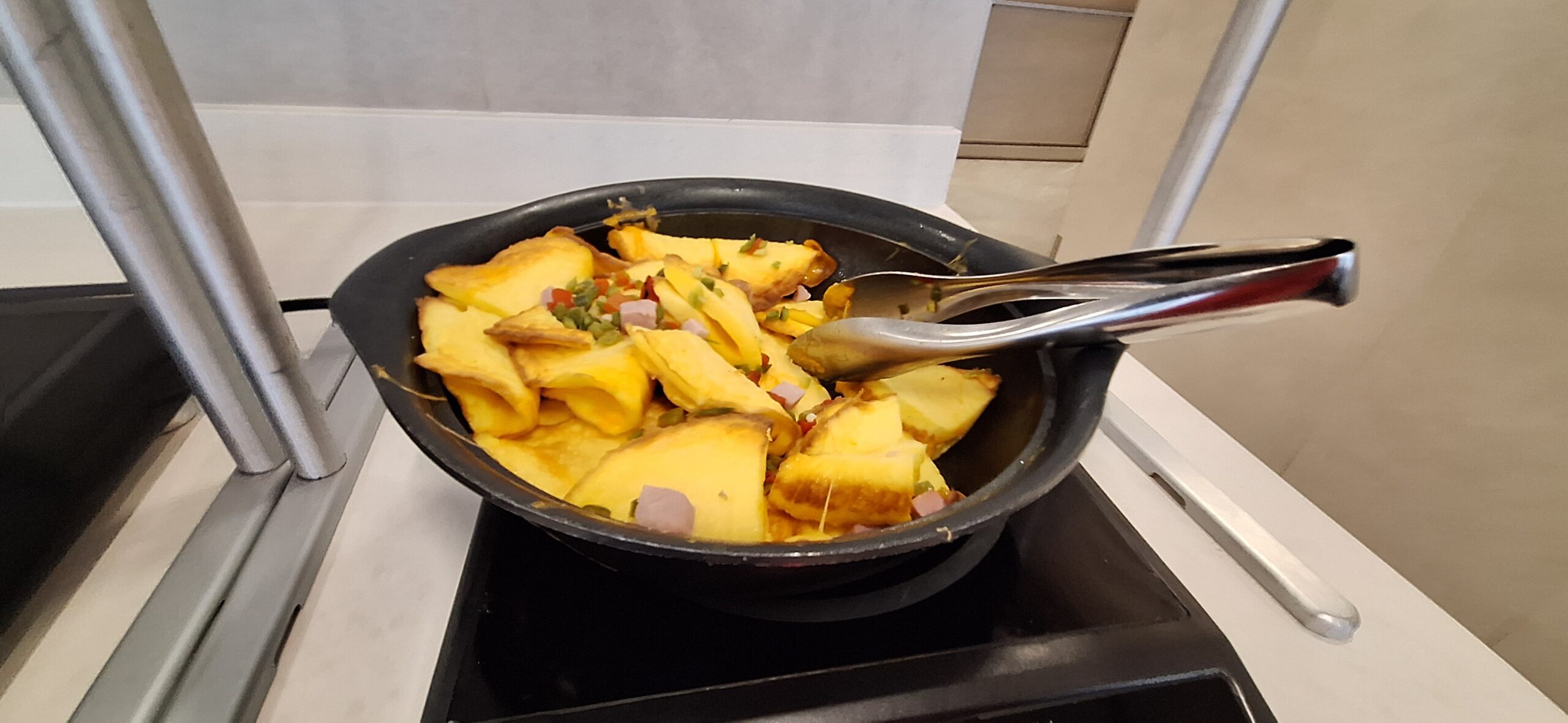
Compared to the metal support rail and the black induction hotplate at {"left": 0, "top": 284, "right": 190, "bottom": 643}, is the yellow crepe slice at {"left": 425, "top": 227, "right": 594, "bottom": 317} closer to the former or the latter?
the black induction hotplate at {"left": 0, "top": 284, "right": 190, "bottom": 643}

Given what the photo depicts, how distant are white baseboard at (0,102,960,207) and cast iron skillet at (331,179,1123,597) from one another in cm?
30

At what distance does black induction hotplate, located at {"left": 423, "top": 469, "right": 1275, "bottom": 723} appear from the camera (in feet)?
1.22

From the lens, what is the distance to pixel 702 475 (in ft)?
1.37

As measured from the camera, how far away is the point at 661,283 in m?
0.57

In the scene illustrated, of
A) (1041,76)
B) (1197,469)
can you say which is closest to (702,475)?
(1197,469)

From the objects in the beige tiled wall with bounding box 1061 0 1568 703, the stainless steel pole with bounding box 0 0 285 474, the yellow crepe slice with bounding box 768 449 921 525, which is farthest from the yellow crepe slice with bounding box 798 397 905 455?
the beige tiled wall with bounding box 1061 0 1568 703

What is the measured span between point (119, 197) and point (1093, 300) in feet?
1.85

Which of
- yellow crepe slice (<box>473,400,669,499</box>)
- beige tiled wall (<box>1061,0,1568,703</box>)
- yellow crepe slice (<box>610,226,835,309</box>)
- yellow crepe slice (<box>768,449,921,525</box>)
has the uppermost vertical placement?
beige tiled wall (<box>1061,0,1568,703</box>)

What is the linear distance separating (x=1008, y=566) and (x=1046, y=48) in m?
2.85

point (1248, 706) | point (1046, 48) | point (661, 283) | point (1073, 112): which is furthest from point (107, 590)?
point (1073, 112)

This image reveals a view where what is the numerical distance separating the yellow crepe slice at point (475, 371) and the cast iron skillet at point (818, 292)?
0.4 inches

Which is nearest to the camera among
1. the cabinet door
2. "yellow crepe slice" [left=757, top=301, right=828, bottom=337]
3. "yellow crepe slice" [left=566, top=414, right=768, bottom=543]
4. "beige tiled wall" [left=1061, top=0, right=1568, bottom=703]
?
"yellow crepe slice" [left=566, top=414, right=768, bottom=543]

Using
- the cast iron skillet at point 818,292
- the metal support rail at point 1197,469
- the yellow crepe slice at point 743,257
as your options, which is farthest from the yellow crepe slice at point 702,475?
the metal support rail at point 1197,469

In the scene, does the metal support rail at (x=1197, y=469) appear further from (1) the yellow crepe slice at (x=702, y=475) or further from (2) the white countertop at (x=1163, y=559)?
(1) the yellow crepe slice at (x=702, y=475)
